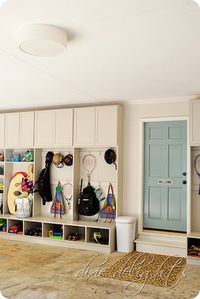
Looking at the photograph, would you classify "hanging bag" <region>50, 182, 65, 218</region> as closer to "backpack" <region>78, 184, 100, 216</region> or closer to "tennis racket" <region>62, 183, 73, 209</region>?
"tennis racket" <region>62, 183, 73, 209</region>

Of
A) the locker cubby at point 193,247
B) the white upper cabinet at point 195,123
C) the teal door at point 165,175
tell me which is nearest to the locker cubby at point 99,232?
the teal door at point 165,175

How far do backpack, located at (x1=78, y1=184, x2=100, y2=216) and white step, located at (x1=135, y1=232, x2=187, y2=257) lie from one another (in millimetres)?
953

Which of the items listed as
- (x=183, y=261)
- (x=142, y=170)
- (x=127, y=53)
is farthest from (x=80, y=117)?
(x=183, y=261)

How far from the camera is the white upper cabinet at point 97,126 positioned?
17.9ft

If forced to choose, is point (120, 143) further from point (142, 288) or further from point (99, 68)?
point (142, 288)

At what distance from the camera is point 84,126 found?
5664mm

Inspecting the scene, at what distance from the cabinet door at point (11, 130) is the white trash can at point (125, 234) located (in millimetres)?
2625

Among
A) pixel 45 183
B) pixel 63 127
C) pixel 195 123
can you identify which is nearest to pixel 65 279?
pixel 45 183

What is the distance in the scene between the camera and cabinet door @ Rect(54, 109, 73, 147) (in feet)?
19.0

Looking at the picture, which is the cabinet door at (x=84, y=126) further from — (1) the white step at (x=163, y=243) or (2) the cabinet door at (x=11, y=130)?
(1) the white step at (x=163, y=243)

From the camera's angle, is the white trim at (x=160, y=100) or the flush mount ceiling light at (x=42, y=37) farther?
the white trim at (x=160, y=100)

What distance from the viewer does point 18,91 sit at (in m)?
5.07

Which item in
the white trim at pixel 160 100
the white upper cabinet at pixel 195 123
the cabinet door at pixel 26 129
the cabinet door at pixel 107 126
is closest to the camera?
the white upper cabinet at pixel 195 123

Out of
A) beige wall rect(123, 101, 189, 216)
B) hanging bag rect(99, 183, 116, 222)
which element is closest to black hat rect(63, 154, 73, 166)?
hanging bag rect(99, 183, 116, 222)
